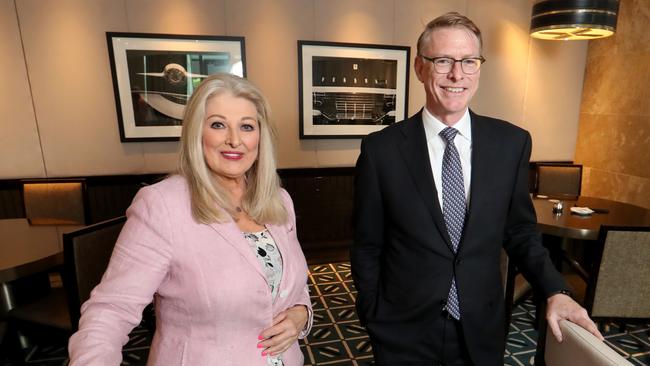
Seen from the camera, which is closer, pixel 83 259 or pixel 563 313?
pixel 563 313

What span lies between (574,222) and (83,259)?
9.79 feet

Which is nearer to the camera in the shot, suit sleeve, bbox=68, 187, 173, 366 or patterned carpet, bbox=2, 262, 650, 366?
suit sleeve, bbox=68, 187, 173, 366

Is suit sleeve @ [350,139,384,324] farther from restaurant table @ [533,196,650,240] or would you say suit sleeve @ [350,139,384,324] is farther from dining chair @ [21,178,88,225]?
dining chair @ [21,178,88,225]

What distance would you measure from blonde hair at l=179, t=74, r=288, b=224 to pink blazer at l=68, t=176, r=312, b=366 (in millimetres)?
34

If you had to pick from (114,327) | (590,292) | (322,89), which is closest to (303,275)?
(114,327)

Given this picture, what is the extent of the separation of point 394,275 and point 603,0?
134 inches

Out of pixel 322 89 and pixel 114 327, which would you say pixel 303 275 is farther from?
pixel 322 89

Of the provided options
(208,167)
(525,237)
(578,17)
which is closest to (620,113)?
(578,17)

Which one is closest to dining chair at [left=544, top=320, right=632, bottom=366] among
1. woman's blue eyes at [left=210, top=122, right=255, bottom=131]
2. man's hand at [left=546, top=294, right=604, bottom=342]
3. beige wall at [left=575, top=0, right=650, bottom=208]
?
man's hand at [left=546, top=294, right=604, bottom=342]

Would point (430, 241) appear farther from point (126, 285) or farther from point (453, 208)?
point (126, 285)

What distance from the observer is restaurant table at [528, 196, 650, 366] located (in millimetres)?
2260

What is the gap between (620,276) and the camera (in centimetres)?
210

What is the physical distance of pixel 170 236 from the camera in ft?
3.12

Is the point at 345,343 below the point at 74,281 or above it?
below
